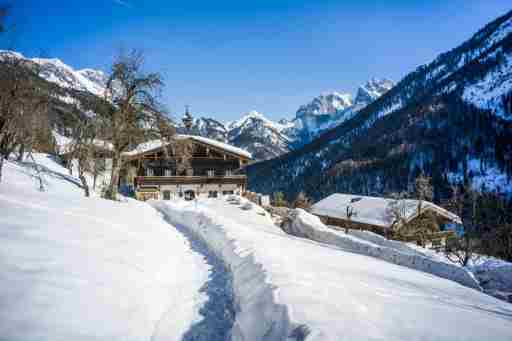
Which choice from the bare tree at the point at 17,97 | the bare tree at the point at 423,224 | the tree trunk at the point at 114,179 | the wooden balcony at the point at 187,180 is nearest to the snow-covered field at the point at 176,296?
the bare tree at the point at 17,97

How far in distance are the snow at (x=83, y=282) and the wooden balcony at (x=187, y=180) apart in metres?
25.3

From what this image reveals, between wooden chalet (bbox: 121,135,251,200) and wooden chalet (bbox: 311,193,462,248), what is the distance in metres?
16.8

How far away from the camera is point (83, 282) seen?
4301 mm

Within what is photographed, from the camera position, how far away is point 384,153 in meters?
159

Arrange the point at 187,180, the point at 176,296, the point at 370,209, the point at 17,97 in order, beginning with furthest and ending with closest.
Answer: the point at 370,209 → the point at 187,180 → the point at 17,97 → the point at 176,296

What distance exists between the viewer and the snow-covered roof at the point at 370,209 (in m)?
39.0

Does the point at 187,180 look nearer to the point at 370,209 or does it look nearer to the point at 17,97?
the point at 17,97

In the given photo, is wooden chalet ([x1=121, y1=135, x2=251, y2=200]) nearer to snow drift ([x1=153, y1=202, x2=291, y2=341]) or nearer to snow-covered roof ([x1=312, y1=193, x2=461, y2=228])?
snow-covered roof ([x1=312, y1=193, x2=461, y2=228])

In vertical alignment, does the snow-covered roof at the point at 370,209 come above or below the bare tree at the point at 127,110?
below

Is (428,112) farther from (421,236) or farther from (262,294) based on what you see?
(262,294)

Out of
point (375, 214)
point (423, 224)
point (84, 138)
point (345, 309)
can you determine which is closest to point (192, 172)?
point (84, 138)

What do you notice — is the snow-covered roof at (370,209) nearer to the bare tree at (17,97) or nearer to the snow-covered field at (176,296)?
the snow-covered field at (176,296)

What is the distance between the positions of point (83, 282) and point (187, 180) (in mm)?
30162

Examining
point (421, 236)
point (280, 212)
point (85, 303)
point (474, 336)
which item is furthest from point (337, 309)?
point (421, 236)
